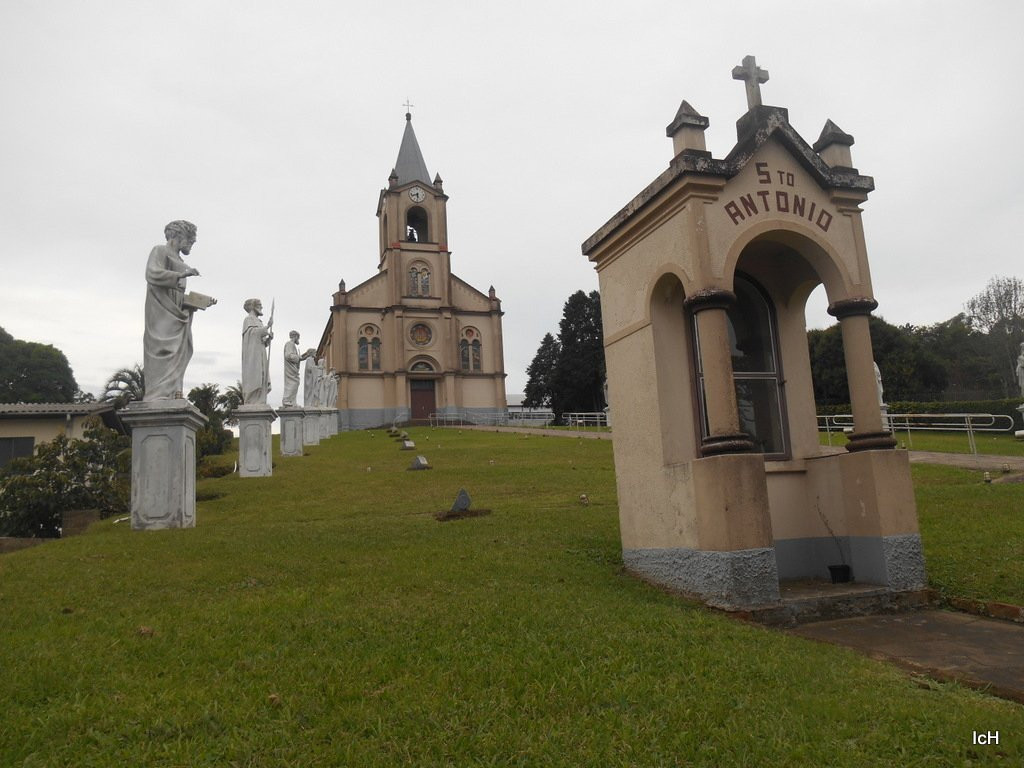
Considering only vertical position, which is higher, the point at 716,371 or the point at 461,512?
the point at 716,371

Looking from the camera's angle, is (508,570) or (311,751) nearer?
(311,751)

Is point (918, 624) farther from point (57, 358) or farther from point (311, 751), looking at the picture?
point (57, 358)

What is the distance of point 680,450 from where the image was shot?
6438 millimetres

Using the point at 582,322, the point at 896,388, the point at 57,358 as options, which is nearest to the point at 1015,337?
the point at 896,388

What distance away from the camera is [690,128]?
20.0 ft

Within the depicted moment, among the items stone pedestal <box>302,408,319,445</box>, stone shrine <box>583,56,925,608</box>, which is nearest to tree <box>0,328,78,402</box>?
stone pedestal <box>302,408,319,445</box>

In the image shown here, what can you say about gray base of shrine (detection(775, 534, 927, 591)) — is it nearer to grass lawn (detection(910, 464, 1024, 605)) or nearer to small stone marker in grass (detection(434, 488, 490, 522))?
grass lawn (detection(910, 464, 1024, 605))

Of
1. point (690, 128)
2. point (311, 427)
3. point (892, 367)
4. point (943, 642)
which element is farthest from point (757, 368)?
point (892, 367)

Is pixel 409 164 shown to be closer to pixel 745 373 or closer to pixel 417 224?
pixel 417 224

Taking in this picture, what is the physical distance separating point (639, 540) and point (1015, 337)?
4626 centimetres

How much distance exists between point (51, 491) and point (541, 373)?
51.9 m

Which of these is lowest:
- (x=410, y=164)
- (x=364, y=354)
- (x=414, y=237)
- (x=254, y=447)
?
(x=254, y=447)

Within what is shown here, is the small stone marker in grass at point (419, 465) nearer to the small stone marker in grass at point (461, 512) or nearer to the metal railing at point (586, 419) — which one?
the small stone marker in grass at point (461, 512)

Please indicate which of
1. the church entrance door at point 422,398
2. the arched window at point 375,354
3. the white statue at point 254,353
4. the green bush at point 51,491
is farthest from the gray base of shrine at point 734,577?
the arched window at point 375,354
